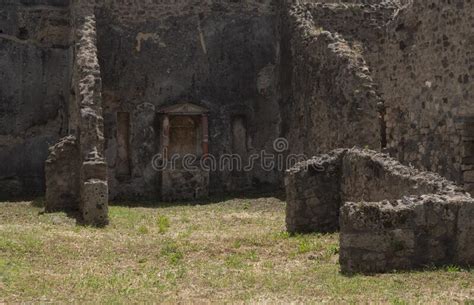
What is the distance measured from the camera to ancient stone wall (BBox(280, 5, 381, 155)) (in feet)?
51.2

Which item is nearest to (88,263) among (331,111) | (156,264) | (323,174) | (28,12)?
(156,264)

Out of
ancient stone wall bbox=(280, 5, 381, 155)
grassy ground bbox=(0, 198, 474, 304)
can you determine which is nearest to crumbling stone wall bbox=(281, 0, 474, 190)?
ancient stone wall bbox=(280, 5, 381, 155)

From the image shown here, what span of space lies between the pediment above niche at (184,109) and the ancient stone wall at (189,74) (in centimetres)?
23

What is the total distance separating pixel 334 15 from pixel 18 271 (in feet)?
46.8

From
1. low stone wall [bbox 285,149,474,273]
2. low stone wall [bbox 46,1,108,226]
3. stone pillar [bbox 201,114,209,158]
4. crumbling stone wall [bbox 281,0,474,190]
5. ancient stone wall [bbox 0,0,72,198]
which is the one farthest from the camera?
ancient stone wall [bbox 0,0,72,198]

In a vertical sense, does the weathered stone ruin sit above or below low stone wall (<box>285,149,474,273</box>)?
above

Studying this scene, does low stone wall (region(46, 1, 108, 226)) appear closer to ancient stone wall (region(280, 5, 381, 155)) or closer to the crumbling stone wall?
ancient stone wall (region(280, 5, 381, 155))

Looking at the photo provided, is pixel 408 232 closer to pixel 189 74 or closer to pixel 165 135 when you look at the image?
pixel 165 135

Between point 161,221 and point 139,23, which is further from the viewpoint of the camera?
point 139,23

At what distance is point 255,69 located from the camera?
73.3ft

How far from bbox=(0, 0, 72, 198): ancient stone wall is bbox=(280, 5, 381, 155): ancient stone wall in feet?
22.3

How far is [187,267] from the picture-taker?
10.1m

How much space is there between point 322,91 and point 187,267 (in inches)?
337

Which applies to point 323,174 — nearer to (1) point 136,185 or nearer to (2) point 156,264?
(2) point 156,264
